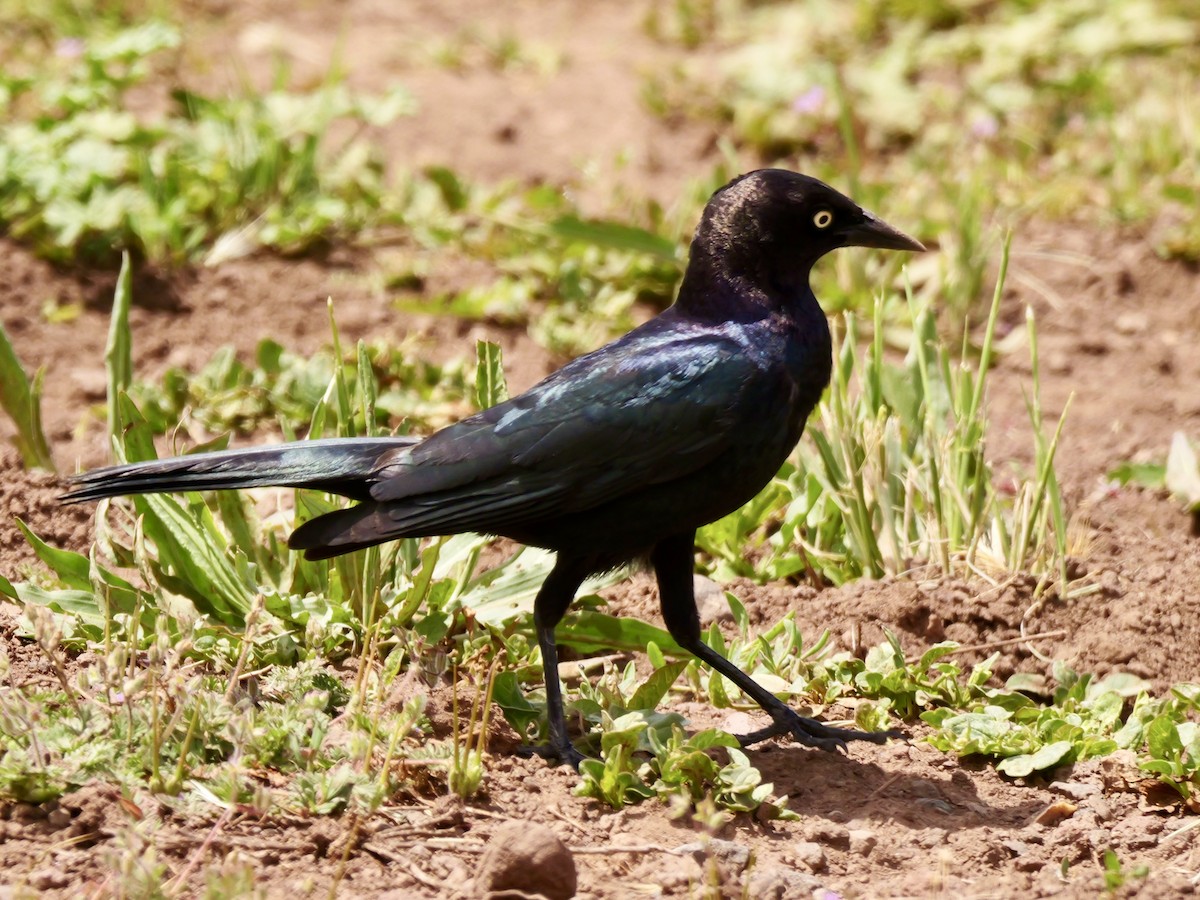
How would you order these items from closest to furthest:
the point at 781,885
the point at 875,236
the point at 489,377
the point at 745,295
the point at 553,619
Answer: the point at 781,885, the point at 553,619, the point at 745,295, the point at 875,236, the point at 489,377

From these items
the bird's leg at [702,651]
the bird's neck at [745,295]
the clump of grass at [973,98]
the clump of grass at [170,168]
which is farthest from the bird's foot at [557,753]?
the clump of grass at [973,98]

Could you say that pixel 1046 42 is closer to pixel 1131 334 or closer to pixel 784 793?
pixel 1131 334

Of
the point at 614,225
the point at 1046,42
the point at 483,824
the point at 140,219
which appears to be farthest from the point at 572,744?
the point at 1046,42

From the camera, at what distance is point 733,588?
430cm

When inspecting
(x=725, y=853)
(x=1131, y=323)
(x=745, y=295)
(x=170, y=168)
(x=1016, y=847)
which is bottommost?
(x=1016, y=847)

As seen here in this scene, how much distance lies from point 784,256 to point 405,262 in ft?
8.22

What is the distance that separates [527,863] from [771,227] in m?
1.64

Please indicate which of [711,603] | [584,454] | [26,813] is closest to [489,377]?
[584,454]

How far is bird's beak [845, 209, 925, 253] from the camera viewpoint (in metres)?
3.92

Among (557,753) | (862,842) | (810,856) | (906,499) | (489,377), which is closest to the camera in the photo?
(810,856)

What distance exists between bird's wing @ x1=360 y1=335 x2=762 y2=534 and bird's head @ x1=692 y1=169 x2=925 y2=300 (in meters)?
0.29

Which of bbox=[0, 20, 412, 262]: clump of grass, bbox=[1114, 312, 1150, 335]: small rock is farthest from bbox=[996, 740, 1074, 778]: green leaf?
bbox=[0, 20, 412, 262]: clump of grass

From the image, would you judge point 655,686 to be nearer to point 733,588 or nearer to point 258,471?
point 733,588

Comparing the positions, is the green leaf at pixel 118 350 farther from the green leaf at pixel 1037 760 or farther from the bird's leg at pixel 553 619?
the green leaf at pixel 1037 760
